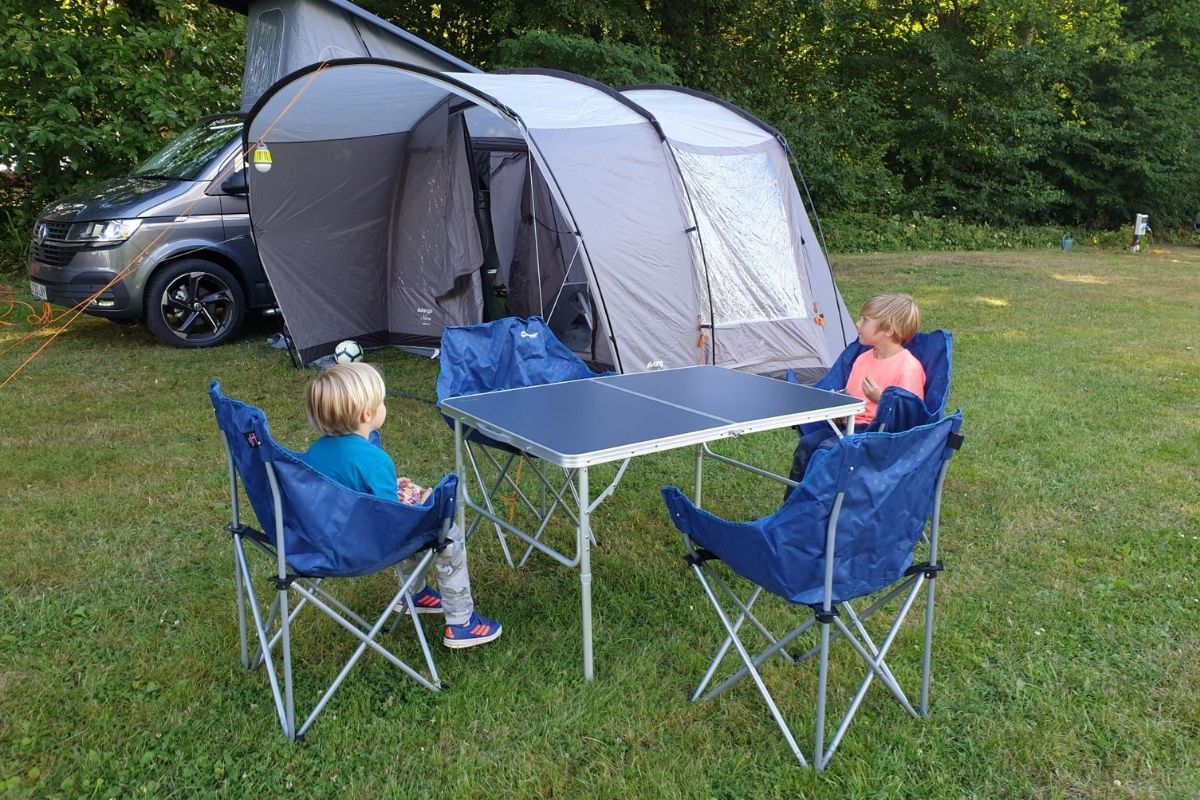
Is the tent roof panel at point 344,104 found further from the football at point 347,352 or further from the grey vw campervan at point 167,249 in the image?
the football at point 347,352

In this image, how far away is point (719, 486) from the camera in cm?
438

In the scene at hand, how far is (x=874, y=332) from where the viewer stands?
3.42m

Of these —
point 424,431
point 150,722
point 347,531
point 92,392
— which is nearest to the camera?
point 347,531

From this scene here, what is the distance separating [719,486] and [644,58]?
370 inches

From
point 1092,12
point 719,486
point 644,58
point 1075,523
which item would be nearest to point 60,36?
point 644,58

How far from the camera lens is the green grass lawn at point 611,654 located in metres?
2.38

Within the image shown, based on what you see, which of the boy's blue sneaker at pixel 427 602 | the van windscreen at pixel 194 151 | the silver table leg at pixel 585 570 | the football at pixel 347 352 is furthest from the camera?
the van windscreen at pixel 194 151

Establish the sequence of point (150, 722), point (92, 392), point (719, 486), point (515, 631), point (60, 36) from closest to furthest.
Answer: point (150, 722) < point (515, 631) < point (719, 486) < point (92, 392) < point (60, 36)

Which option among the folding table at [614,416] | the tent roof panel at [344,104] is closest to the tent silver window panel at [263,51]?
the tent roof panel at [344,104]

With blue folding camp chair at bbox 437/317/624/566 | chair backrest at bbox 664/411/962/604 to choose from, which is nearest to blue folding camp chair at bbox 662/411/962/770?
chair backrest at bbox 664/411/962/604

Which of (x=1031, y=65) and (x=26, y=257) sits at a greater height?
(x=1031, y=65)

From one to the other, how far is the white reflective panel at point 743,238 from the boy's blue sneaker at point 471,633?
3.23 m

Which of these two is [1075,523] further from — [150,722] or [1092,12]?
[1092,12]

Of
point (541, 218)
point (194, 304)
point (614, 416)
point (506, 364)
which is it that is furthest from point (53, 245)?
point (614, 416)
